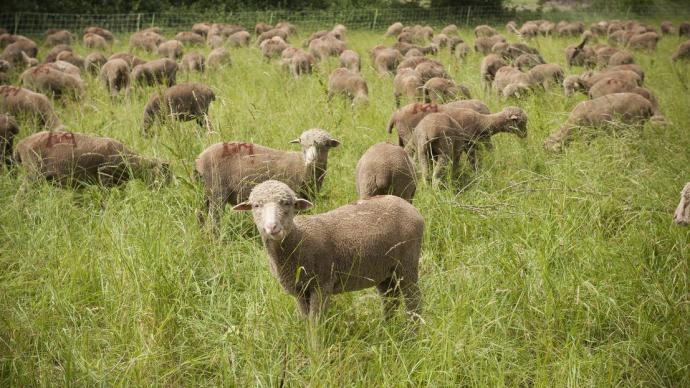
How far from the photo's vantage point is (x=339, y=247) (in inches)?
147

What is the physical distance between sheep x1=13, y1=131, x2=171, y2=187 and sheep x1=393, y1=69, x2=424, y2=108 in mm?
4010

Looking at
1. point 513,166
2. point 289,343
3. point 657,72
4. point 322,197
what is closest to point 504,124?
point 513,166

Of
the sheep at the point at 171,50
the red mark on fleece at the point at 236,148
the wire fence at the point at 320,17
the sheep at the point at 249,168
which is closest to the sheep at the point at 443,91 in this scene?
the sheep at the point at 249,168

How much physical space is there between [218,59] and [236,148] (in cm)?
786

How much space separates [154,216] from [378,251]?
2.01 m

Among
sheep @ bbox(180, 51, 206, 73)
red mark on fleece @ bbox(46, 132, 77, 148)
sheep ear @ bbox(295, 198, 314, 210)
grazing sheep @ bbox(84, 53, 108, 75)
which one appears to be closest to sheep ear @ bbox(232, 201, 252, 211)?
sheep ear @ bbox(295, 198, 314, 210)

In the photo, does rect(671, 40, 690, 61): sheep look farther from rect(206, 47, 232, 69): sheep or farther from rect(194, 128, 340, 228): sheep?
rect(194, 128, 340, 228): sheep

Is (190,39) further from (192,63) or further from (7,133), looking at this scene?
(7,133)

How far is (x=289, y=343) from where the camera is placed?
3.53m

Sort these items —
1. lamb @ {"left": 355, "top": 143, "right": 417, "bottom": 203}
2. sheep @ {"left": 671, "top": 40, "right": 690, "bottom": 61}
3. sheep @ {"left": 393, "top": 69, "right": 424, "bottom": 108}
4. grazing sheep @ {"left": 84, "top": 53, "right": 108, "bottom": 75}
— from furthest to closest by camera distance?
1. sheep @ {"left": 671, "top": 40, "right": 690, "bottom": 61}
2. grazing sheep @ {"left": 84, "top": 53, "right": 108, "bottom": 75}
3. sheep @ {"left": 393, "top": 69, "right": 424, "bottom": 108}
4. lamb @ {"left": 355, "top": 143, "right": 417, "bottom": 203}

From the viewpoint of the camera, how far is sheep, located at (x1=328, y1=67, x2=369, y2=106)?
9.49 meters

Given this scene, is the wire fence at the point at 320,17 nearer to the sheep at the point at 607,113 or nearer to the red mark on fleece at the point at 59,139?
the red mark on fleece at the point at 59,139

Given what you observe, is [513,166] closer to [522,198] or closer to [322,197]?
[522,198]

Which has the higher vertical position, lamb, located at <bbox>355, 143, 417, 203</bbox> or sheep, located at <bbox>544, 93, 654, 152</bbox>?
sheep, located at <bbox>544, 93, 654, 152</bbox>
